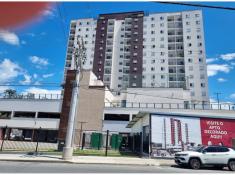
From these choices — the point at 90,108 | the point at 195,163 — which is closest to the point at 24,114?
the point at 90,108

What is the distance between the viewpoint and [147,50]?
85625mm

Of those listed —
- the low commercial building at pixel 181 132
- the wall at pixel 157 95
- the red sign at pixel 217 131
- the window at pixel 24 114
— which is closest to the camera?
the low commercial building at pixel 181 132

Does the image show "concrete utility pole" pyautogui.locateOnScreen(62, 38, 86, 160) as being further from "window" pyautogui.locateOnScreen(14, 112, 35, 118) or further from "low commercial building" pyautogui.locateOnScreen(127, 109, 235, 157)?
"window" pyautogui.locateOnScreen(14, 112, 35, 118)

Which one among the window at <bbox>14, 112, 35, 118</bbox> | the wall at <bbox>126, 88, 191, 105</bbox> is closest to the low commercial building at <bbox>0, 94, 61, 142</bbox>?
the window at <bbox>14, 112, 35, 118</bbox>

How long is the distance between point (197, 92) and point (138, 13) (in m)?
38.0

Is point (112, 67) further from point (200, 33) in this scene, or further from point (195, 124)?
point (195, 124)

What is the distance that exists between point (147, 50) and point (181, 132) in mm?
65703

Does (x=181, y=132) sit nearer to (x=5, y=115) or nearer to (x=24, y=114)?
(x=24, y=114)

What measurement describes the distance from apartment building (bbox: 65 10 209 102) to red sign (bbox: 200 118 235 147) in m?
52.7

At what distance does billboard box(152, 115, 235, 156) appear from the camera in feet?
72.6

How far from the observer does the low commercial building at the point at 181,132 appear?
2209 cm

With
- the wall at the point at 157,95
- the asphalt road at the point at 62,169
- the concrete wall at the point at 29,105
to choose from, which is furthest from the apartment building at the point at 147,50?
the asphalt road at the point at 62,169

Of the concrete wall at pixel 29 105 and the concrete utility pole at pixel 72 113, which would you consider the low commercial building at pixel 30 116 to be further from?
the concrete utility pole at pixel 72 113

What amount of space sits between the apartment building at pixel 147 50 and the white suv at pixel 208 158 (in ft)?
198
